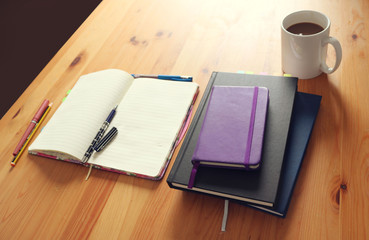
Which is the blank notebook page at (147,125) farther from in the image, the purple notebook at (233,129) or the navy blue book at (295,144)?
the navy blue book at (295,144)

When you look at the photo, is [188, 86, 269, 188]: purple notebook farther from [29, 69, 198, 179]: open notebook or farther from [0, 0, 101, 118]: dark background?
[0, 0, 101, 118]: dark background

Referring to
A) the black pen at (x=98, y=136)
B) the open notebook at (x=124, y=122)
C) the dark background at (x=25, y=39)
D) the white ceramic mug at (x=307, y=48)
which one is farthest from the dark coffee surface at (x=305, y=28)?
the dark background at (x=25, y=39)

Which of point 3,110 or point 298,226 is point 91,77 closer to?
point 298,226

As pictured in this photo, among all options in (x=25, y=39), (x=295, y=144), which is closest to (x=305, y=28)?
(x=295, y=144)

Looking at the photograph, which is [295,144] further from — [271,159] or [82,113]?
[82,113]

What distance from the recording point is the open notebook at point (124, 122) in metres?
0.69

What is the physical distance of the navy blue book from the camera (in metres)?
0.53

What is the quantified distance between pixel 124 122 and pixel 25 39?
155 cm

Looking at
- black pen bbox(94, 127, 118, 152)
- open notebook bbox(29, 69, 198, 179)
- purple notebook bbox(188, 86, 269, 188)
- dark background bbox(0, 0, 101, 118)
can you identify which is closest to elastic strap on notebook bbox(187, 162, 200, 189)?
purple notebook bbox(188, 86, 269, 188)

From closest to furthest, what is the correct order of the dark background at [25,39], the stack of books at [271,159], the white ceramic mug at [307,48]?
1. the stack of books at [271,159]
2. the white ceramic mug at [307,48]
3. the dark background at [25,39]

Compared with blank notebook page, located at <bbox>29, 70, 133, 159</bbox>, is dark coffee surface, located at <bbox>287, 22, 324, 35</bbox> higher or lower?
higher

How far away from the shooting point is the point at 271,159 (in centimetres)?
56

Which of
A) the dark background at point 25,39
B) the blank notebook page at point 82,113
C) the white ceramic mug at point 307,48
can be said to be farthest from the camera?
the dark background at point 25,39

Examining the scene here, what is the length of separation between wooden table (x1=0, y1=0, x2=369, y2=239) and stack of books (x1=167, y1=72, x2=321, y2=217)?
4 cm
